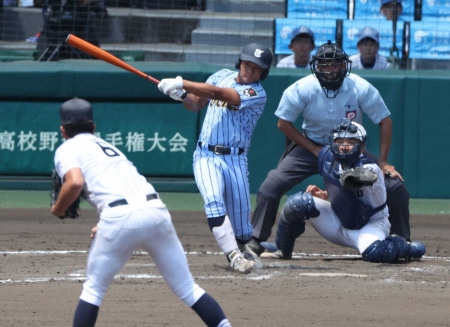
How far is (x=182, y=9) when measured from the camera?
40.7 feet

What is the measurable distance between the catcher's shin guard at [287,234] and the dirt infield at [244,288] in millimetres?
128

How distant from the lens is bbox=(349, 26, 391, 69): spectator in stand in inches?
396

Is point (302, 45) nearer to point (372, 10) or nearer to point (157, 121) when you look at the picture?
point (157, 121)

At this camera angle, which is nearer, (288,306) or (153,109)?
(288,306)

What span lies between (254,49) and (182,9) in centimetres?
654

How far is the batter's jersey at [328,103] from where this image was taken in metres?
6.77

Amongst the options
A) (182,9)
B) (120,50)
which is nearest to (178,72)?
(120,50)

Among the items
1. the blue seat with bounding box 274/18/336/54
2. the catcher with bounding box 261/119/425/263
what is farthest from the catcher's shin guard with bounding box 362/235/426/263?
the blue seat with bounding box 274/18/336/54

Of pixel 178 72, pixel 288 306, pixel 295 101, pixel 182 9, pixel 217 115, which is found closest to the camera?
pixel 288 306

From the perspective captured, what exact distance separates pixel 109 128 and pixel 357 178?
4538mm

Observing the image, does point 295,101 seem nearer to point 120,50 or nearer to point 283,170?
point 283,170

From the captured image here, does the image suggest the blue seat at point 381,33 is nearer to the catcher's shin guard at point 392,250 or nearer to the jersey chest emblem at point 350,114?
the jersey chest emblem at point 350,114

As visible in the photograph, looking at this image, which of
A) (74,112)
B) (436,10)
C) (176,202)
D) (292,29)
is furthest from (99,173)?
(436,10)

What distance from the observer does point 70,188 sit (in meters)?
3.85
